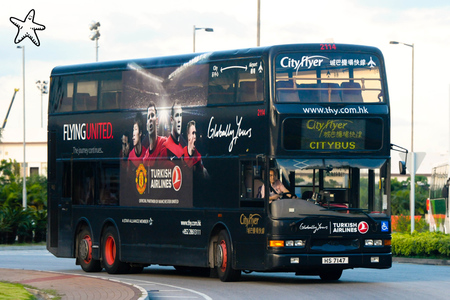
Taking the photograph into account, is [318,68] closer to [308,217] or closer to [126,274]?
[308,217]

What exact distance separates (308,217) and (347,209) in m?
0.83

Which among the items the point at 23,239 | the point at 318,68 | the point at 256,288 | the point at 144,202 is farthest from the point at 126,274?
the point at 23,239

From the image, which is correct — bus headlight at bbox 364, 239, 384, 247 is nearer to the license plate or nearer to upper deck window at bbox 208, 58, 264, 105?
the license plate

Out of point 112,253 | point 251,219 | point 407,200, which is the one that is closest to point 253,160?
point 251,219

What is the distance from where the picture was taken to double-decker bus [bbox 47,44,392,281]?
59.7 ft

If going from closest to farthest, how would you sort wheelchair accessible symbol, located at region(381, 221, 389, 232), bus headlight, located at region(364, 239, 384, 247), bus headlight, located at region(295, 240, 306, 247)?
bus headlight, located at region(295, 240, 306, 247)
bus headlight, located at region(364, 239, 384, 247)
wheelchair accessible symbol, located at region(381, 221, 389, 232)

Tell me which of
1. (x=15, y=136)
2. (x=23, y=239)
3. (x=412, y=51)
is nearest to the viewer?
(x=23, y=239)

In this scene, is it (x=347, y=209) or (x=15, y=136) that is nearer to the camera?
(x=347, y=209)

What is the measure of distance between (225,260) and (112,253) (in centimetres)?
456

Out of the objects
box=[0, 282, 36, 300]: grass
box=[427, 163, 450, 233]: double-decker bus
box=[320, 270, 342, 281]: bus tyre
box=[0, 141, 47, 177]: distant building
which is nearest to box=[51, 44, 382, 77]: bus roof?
box=[320, 270, 342, 281]: bus tyre

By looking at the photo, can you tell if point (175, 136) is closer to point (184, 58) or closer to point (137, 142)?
point (137, 142)

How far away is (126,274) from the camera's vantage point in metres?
23.0

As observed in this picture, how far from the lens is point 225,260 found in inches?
758

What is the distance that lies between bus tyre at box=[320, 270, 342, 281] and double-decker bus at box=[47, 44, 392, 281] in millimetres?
25
